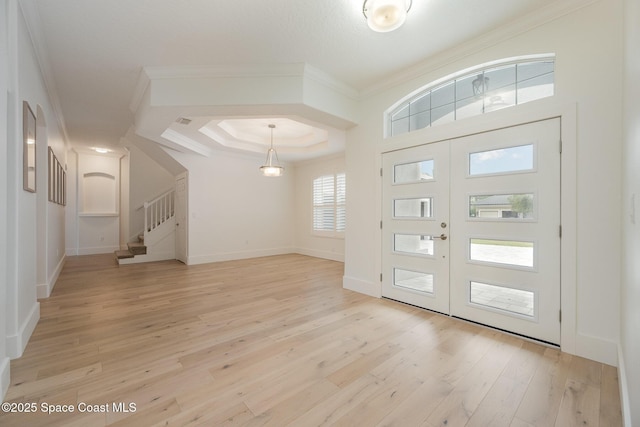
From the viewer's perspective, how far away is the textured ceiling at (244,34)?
7.71ft

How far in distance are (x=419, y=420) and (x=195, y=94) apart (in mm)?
3867

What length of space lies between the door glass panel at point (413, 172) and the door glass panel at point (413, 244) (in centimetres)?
72

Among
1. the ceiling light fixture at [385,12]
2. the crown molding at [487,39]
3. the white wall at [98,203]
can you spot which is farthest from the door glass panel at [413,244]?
the white wall at [98,203]

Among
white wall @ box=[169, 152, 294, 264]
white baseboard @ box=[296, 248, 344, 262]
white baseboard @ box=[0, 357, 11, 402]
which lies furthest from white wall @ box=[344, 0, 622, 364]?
white wall @ box=[169, 152, 294, 264]

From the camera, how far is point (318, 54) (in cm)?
303

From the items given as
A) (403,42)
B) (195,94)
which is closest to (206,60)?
(195,94)

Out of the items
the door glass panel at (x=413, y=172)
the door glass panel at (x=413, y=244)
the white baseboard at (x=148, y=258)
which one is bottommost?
the white baseboard at (x=148, y=258)

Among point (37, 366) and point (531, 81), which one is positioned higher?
point (531, 81)

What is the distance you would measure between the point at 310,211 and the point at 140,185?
5.12 m

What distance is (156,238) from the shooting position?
6.94 metres

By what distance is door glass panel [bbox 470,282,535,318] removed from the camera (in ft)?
8.52

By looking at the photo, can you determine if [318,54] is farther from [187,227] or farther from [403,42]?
[187,227]

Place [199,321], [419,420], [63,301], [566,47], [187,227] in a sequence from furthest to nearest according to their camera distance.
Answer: [187,227], [63,301], [199,321], [566,47], [419,420]

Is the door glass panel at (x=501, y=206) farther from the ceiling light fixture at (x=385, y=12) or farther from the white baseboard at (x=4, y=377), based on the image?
the white baseboard at (x=4, y=377)
